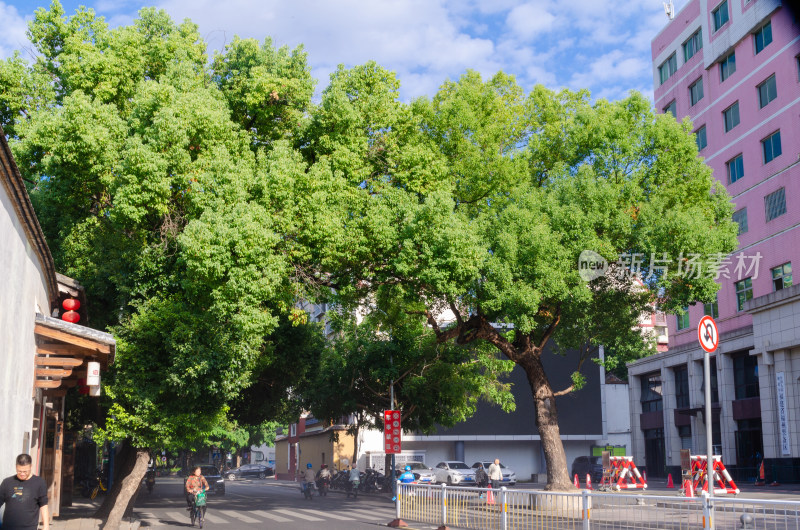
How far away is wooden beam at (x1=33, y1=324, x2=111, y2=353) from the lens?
12.2 metres

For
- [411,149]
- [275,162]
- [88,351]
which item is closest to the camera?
[88,351]

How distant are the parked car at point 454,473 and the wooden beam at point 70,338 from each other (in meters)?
32.6

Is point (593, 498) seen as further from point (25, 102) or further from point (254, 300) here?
point (25, 102)

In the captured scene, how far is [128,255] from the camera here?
17984mm

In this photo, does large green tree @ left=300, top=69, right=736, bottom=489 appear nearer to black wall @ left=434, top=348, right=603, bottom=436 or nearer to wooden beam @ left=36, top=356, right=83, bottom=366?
wooden beam @ left=36, top=356, right=83, bottom=366

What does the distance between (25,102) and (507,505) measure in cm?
1468

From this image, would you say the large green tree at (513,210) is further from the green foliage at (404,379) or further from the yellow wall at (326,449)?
the yellow wall at (326,449)

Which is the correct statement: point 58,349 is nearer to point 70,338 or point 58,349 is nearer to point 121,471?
point 70,338

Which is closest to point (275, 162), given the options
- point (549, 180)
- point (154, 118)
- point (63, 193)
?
point (154, 118)

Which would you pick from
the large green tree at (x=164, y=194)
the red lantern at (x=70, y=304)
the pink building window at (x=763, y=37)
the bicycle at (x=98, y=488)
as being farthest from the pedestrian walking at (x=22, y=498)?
the pink building window at (x=763, y=37)

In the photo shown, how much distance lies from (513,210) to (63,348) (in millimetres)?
10871

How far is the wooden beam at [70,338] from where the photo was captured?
12.2 m

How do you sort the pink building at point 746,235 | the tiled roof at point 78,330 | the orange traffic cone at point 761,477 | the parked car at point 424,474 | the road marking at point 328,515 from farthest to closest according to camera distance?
the parked car at point 424,474 < the pink building at point 746,235 < the orange traffic cone at point 761,477 < the road marking at point 328,515 < the tiled roof at point 78,330

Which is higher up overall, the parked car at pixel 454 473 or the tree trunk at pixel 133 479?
the tree trunk at pixel 133 479
